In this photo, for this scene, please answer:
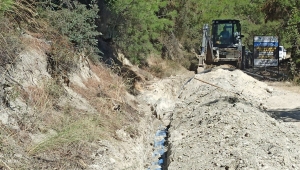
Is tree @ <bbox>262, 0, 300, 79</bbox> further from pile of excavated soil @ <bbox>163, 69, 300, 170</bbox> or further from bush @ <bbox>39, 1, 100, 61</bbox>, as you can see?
bush @ <bbox>39, 1, 100, 61</bbox>

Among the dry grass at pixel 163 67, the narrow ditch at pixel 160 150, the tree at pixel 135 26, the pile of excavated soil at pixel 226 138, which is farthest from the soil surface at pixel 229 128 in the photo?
the dry grass at pixel 163 67

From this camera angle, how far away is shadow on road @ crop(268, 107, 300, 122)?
16.6m

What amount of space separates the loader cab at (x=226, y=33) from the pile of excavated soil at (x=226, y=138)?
31.9ft

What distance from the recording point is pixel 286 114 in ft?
57.5

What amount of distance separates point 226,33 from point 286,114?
11.7 metres

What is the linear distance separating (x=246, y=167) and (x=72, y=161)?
341 centimetres

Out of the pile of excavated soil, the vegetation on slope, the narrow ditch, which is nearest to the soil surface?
the pile of excavated soil

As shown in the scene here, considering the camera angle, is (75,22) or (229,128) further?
(75,22)

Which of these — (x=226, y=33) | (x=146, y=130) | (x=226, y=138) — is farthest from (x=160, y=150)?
(x=226, y=33)

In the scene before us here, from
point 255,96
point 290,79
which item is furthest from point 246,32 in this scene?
point 255,96

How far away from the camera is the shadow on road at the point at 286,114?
16555mm

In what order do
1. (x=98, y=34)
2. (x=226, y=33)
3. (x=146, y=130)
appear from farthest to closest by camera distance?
(x=226, y=33) → (x=98, y=34) → (x=146, y=130)

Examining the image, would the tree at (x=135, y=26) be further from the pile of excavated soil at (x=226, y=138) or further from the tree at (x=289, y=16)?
the pile of excavated soil at (x=226, y=138)

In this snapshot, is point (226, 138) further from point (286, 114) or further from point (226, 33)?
point (226, 33)
